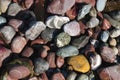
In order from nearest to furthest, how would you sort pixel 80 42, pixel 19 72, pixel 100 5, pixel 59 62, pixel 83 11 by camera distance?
1. pixel 19 72
2. pixel 59 62
3. pixel 80 42
4. pixel 83 11
5. pixel 100 5

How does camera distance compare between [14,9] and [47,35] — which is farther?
[14,9]

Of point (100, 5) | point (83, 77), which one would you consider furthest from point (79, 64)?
point (100, 5)

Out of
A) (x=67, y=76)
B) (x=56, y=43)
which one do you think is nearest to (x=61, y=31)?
(x=56, y=43)

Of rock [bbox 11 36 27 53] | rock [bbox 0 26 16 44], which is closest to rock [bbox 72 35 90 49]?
rock [bbox 11 36 27 53]

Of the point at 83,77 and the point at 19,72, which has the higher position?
the point at 19,72

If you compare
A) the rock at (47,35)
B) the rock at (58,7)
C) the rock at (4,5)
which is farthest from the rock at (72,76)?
the rock at (4,5)

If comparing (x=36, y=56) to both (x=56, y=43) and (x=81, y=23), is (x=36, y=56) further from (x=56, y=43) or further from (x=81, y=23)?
(x=81, y=23)

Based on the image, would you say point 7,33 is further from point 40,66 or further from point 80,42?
point 80,42

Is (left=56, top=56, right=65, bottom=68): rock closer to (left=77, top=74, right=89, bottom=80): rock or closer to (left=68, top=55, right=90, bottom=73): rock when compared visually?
(left=68, top=55, right=90, bottom=73): rock
